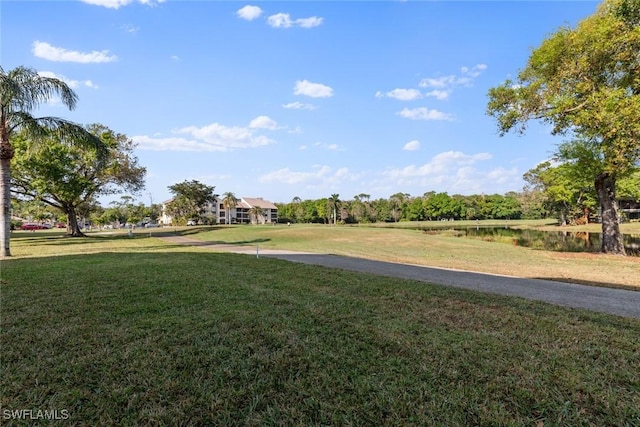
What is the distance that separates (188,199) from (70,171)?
3878 centimetres

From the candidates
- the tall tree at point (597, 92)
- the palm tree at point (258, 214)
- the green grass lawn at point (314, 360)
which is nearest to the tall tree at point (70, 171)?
the green grass lawn at point (314, 360)

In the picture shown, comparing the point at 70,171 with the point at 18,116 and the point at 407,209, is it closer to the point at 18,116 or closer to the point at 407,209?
the point at 18,116

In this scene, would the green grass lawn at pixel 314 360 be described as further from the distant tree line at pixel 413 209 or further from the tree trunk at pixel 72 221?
the distant tree line at pixel 413 209

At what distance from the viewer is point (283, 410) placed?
246 cm

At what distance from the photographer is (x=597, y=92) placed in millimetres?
13211

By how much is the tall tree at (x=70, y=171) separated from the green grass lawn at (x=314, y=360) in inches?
502

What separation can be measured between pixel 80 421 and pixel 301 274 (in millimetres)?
6022

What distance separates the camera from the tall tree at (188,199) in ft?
201

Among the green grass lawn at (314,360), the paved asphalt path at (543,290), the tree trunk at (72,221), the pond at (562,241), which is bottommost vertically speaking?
the pond at (562,241)

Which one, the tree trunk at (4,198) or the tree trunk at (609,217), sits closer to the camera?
the tree trunk at (4,198)

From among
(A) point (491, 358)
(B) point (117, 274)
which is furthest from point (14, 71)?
(A) point (491, 358)

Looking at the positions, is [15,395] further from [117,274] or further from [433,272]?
[433,272]

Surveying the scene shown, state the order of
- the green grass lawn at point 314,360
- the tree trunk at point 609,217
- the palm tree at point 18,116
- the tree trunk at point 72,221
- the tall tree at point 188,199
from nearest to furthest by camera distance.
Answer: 1. the green grass lawn at point 314,360
2. the palm tree at point 18,116
3. the tree trunk at point 609,217
4. the tree trunk at point 72,221
5. the tall tree at point 188,199

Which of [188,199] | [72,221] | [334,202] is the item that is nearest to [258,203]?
[334,202]
